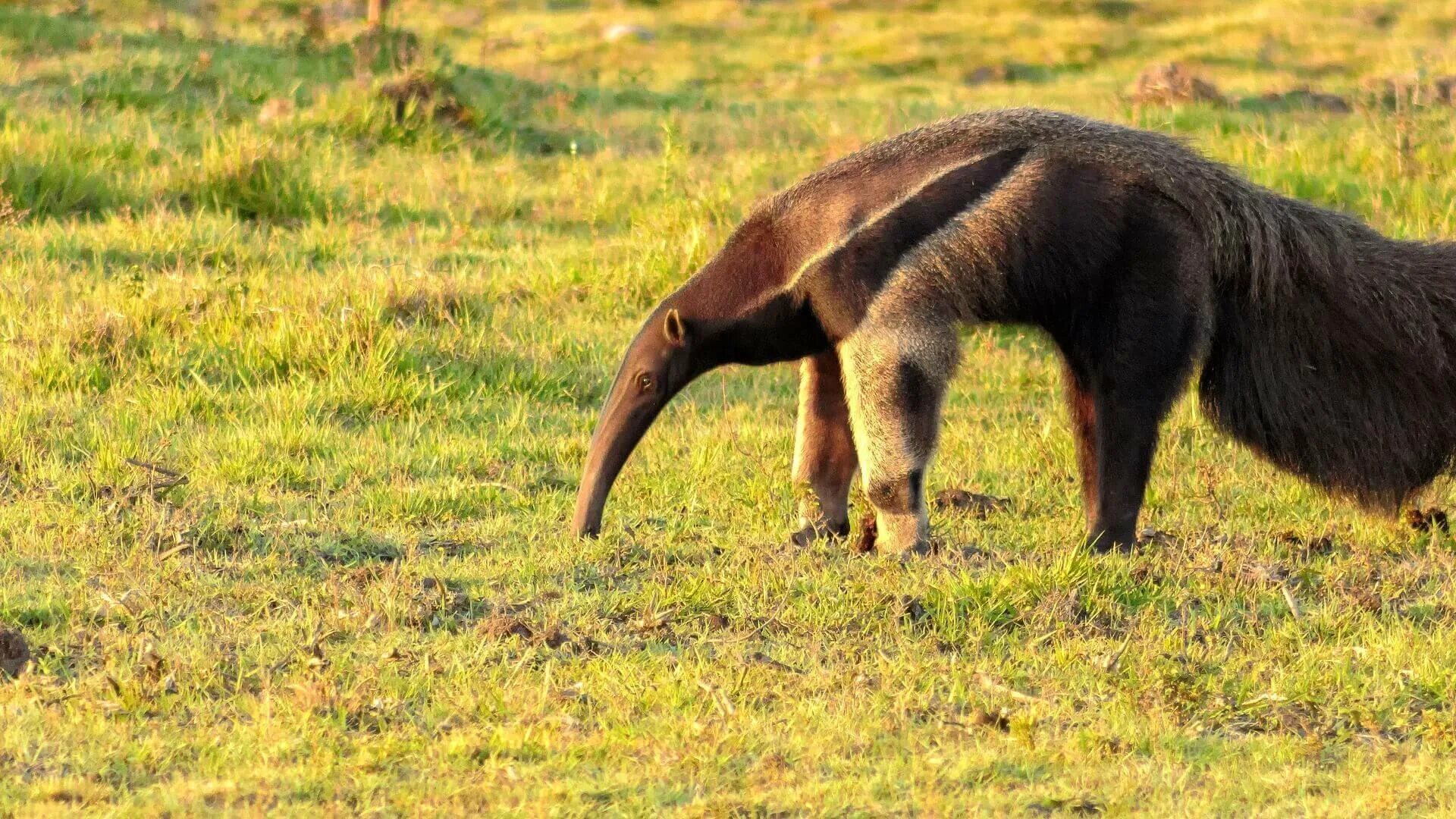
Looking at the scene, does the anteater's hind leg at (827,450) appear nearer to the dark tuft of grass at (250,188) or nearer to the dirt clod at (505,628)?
the dirt clod at (505,628)

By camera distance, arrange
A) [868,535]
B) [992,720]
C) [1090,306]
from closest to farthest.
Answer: [992,720] < [1090,306] < [868,535]

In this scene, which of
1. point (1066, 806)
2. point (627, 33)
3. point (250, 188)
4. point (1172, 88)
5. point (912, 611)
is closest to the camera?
point (1066, 806)

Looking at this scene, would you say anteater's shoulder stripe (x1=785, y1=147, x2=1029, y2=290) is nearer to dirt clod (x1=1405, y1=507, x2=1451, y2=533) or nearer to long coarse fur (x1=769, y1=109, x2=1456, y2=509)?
long coarse fur (x1=769, y1=109, x2=1456, y2=509)

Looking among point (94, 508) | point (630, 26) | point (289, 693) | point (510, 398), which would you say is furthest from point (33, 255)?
point (630, 26)

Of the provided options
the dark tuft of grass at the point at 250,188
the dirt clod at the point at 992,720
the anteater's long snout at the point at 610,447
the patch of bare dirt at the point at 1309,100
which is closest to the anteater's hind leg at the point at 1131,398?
the anteater's long snout at the point at 610,447

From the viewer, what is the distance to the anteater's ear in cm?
573

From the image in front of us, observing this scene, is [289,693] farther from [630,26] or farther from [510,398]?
[630,26]

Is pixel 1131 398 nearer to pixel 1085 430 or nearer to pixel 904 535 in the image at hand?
pixel 1085 430

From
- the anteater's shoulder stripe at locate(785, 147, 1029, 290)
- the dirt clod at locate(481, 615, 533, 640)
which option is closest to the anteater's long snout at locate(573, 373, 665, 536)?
the anteater's shoulder stripe at locate(785, 147, 1029, 290)

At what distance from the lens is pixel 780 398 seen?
26.6 ft

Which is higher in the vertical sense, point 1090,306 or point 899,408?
point 1090,306

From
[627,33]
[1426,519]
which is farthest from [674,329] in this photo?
[627,33]

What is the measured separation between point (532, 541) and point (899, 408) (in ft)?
4.30

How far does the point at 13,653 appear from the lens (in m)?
4.51
